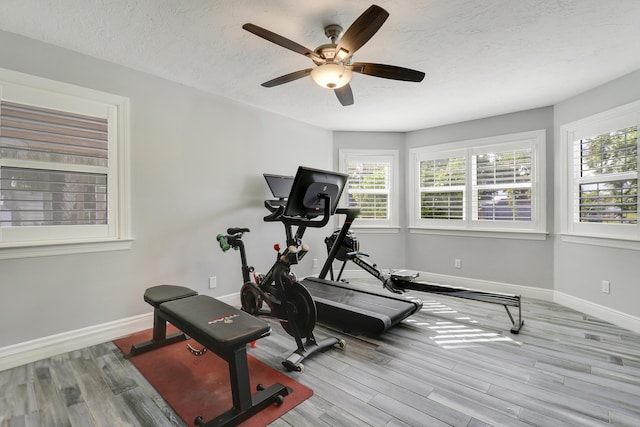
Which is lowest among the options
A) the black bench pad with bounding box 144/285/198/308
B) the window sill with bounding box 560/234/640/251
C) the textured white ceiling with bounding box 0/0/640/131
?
the black bench pad with bounding box 144/285/198/308

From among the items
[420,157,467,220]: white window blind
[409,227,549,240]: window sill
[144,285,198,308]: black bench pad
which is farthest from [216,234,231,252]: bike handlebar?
[420,157,467,220]: white window blind

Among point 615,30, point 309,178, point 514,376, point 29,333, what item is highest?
point 615,30

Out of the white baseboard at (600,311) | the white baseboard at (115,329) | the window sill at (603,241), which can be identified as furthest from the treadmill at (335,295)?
the window sill at (603,241)

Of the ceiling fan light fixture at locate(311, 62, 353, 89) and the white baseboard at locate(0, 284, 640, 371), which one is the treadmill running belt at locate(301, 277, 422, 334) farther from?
the ceiling fan light fixture at locate(311, 62, 353, 89)

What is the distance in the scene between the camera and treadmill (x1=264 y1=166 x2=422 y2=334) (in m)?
2.24

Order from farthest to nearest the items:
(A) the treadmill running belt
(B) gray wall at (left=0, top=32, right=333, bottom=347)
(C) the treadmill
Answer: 1. (A) the treadmill running belt
2. (B) gray wall at (left=0, top=32, right=333, bottom=347)
3. (C) the treadmill

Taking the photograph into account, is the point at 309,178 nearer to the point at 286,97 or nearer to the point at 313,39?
→ the point at 313,39

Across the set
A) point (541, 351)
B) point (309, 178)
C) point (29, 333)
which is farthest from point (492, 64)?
point (29, 333)

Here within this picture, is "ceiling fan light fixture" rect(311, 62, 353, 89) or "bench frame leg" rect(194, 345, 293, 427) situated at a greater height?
"ceiling fan light fixture" rect(311, 62, 353, 89)

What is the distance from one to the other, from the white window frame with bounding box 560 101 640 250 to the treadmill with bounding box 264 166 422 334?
2.15 meters

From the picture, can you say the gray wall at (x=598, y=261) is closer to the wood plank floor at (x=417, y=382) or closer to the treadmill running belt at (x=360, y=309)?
the wood plank floor at (x=417, y=382)

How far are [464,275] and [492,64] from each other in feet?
9.87

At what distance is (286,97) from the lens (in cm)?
361

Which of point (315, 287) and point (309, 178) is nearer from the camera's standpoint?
point (309, 178)
